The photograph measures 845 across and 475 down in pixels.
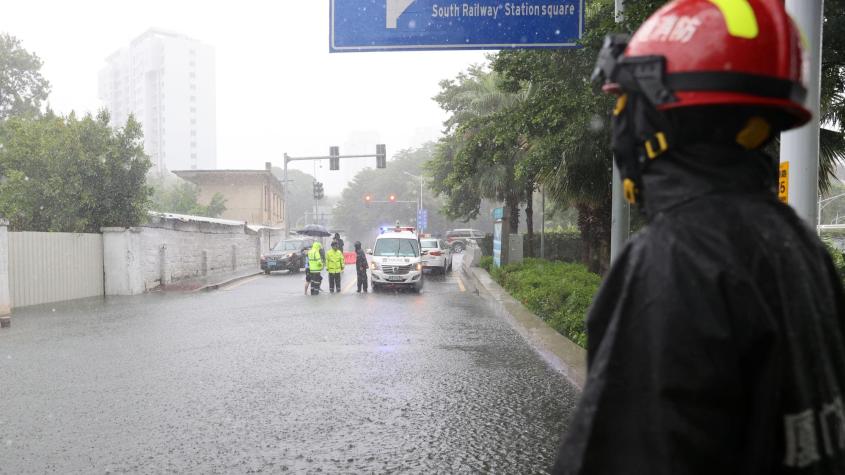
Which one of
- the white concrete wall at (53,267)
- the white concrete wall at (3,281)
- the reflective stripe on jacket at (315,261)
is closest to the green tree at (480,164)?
the reflective stripe on jacket at (315,261)

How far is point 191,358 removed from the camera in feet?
27.1

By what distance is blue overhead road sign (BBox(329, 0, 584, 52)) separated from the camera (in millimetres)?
7762

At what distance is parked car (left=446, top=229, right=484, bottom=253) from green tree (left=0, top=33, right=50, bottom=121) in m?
30.0

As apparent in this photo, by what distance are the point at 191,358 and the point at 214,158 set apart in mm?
146571

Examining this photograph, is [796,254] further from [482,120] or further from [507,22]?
[482,120]

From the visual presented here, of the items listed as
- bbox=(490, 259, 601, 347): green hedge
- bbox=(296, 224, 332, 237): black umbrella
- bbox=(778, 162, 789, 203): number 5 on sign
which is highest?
bbox=(778, 162, 789, 203): number 5 on sign

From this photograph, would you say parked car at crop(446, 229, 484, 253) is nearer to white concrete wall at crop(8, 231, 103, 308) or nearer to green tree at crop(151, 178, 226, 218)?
green tree at crop(151, 178, 226, 218)

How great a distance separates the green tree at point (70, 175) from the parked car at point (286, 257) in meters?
8.82

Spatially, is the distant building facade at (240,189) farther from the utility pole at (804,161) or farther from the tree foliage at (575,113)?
the utility pole at (804,161)

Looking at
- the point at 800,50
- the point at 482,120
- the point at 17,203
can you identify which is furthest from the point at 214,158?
the point at 800,50

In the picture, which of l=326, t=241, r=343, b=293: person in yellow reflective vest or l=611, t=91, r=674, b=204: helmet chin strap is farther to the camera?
l=326, t=241, r=343, b=293: person in yellow reflective vest

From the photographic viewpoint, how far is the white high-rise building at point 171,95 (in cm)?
13562

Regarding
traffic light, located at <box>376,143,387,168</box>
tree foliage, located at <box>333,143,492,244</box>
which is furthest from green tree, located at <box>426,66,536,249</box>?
tree foliage, located at <box>333,143,492,244</box>

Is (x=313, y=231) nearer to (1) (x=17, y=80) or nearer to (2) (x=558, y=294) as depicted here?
(1) (x=17, y=80)
